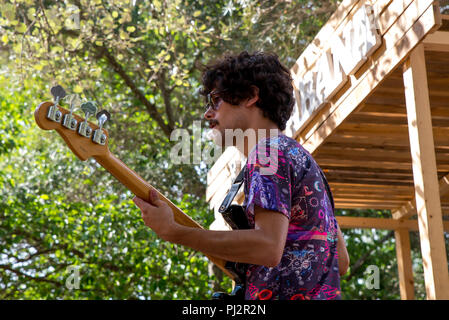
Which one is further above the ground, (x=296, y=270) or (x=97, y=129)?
(x=97, y=129)

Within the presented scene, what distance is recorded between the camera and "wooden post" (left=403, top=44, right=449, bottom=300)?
2895 millimetres

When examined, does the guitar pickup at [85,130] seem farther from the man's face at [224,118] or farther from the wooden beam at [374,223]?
the wooden beam at [374,223]

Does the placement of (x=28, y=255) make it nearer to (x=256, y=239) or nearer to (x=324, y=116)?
(x=324, y=116)

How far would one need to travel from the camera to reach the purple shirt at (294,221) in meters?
1.69

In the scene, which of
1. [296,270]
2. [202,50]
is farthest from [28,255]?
[296,270]

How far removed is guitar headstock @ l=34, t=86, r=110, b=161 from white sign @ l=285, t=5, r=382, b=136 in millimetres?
2139

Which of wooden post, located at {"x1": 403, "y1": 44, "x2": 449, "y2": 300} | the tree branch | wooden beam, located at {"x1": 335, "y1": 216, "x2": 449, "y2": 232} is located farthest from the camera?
the tree branch

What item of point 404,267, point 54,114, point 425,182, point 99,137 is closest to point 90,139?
point 99,137

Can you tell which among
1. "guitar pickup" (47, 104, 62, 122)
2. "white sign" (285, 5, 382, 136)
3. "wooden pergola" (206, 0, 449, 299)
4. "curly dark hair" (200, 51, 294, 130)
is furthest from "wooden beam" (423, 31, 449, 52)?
"guitar pickup" (47, 104, 62, 122)

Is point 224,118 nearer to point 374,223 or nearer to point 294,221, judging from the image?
point 294,221

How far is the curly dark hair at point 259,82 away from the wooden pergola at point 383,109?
4.15ft

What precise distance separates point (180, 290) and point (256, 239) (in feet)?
25.8

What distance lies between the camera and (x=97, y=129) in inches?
82.0

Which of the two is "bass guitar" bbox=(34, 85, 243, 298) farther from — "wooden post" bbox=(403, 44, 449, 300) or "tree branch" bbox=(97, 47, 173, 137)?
"tree branch" bbox=(97, 47, 173, 137)
